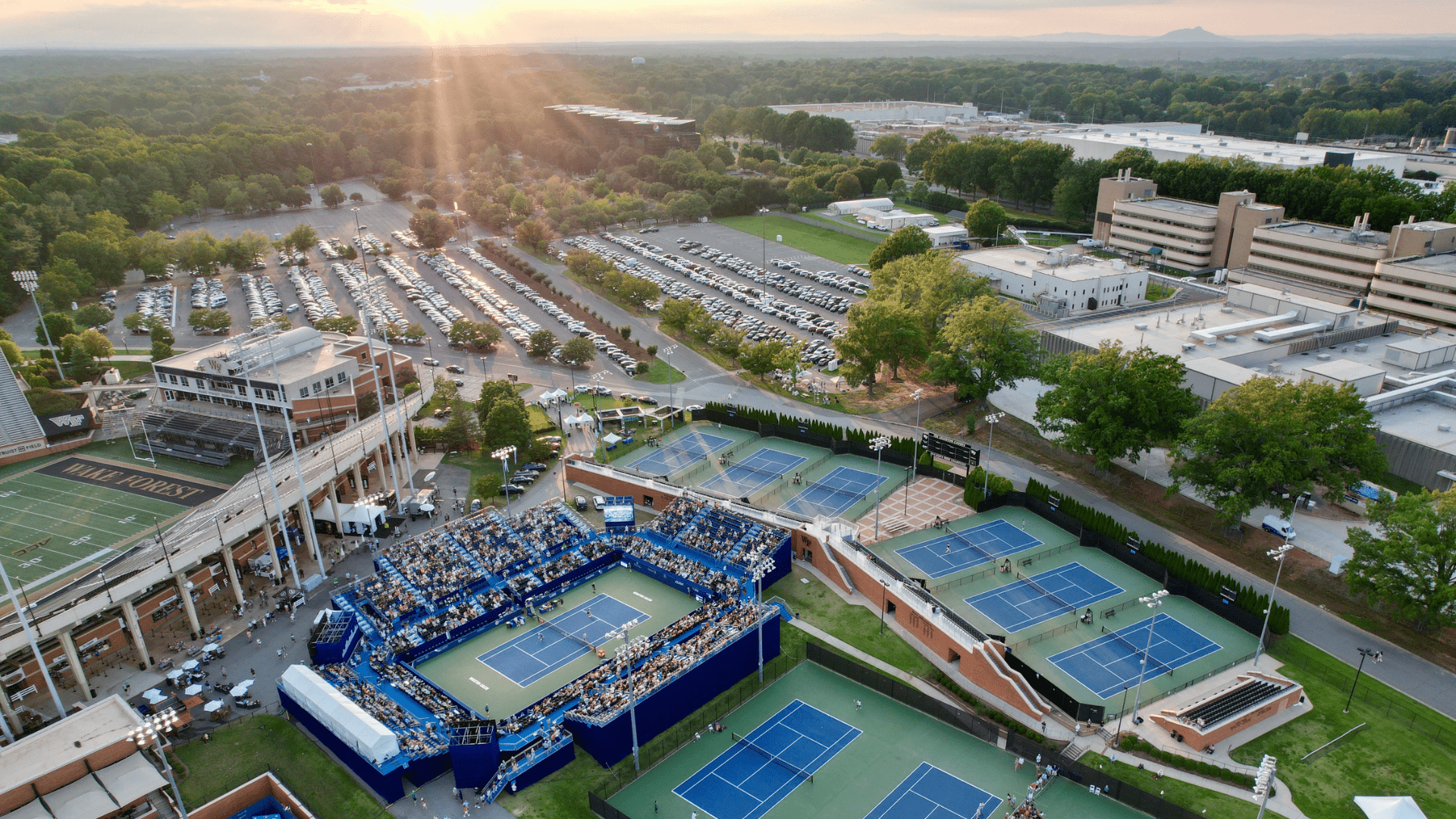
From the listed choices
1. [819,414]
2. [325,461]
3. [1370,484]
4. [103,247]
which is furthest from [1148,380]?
[103,247]

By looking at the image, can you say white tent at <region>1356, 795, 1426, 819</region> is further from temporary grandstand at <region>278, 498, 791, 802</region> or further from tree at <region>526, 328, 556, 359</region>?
tree at <region>526, 328, 556, 359</region>

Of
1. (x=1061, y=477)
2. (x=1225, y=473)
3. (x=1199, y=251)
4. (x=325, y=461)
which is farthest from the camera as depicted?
(x=1199, y=251)

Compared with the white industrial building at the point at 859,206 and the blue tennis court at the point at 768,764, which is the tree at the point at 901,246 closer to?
the white industrial building at the point at 859,206

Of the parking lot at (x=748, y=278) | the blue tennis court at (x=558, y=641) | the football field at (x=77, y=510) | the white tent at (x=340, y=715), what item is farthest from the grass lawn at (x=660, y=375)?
the white tent at (x=340, y=715)

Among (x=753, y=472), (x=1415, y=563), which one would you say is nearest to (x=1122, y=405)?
(x=1415, y=563)

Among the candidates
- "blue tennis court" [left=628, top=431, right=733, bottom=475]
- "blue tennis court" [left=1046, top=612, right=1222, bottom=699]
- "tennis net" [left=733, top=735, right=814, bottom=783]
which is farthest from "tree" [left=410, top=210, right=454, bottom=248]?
"blue tennis court" [left=1046, top=612, right=1222, bottom=699]

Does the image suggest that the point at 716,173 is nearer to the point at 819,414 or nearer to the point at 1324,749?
the point at 819,414
